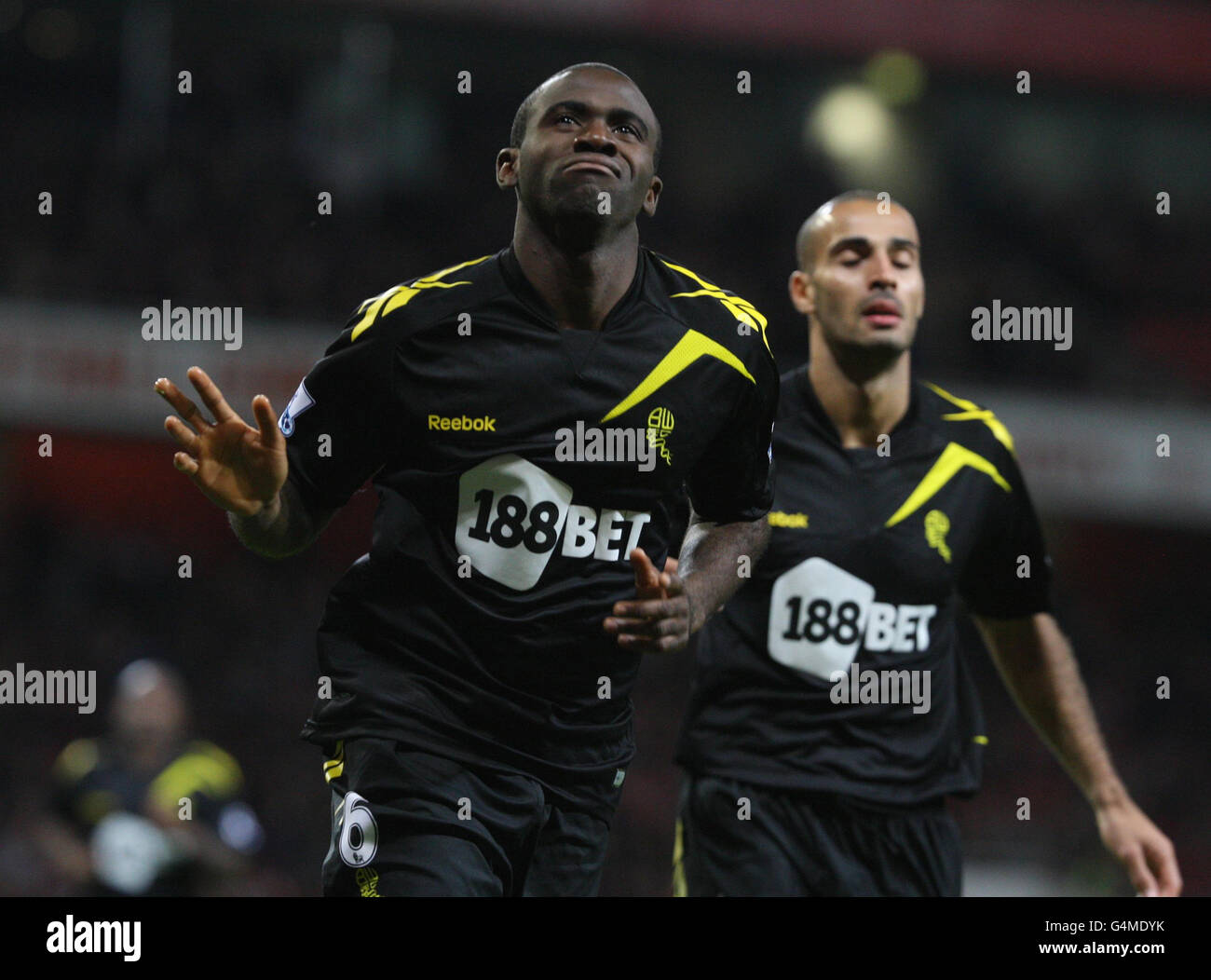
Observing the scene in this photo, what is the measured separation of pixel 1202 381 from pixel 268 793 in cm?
951

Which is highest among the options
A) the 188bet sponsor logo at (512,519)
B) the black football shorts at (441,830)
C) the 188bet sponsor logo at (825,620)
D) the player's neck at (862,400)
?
the player's neck at (862,400)

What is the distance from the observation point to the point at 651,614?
304 centimetres

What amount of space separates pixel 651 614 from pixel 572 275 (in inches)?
33.6

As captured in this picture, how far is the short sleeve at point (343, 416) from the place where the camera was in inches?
133

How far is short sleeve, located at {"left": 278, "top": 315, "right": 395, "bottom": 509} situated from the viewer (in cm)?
337

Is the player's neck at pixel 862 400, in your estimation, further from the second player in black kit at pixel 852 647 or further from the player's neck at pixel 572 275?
the player's neck at pixel 572 275

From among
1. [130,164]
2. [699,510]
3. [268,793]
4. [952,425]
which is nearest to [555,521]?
[699,510]

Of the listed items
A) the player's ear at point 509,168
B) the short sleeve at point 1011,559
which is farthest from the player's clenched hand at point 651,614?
the short sleeve at point 1011,559

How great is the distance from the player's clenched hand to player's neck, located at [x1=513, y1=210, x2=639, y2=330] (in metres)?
0.68

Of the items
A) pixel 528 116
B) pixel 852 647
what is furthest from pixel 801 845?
pixel 528 116

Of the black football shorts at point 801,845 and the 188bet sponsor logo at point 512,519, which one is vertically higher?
the 188bet sponsor logo at point 512,519

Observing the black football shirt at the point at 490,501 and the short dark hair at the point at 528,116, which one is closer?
the black football shirt at the point at 490,501

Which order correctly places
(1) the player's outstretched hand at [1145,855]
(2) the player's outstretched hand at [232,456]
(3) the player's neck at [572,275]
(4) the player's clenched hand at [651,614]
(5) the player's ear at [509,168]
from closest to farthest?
(4) the player's clenched hand at [651,614], (2) the player's outstretched hand at [232,456], (3) the player's neck at [572,275], (5) the player's ear at [509,168], (1) the player's outstretched hand at [1145,855]

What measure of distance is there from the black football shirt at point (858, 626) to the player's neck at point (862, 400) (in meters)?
0.04
